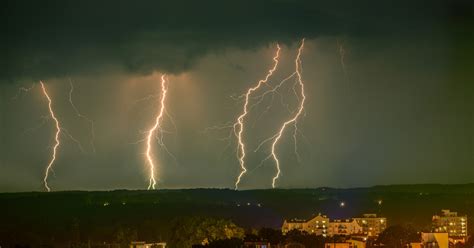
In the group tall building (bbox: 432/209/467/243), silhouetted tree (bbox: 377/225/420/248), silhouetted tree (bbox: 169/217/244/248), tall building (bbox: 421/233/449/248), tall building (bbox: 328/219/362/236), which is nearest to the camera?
silhouetted tree (bbox: 377/225/420/248)

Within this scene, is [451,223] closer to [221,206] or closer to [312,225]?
[312,225]

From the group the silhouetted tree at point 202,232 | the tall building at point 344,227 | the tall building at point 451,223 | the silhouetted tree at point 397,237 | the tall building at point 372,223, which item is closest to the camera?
the silhouetted tree at point 397,237

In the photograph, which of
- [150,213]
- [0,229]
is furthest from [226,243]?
[150,213]

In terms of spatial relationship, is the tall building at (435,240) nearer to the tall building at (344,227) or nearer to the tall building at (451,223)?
the tall building at (451,223)

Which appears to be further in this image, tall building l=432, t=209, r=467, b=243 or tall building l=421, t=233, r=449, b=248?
tall building l=432, t=209, r=467, b=243

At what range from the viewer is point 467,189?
974 inches

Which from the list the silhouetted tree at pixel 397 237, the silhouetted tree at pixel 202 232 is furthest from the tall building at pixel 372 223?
the silhouetted tree at pixel 202 232

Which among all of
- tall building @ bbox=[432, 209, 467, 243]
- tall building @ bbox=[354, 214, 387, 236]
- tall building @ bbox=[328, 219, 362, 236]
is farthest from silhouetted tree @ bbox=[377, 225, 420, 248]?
tall building @ bbox=[354, 214, 387, 236]

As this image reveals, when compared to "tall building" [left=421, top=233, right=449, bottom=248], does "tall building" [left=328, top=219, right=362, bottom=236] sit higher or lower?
higher

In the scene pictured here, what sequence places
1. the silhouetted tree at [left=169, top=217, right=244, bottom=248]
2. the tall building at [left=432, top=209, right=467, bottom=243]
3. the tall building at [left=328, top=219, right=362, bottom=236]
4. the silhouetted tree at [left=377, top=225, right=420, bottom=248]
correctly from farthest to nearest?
the tall building at [left=328, top=219, right=362, bottom=236]
the tall building at [left=432, top=209, right=467, bottom=243]
the silhouetted tree at [left=169, top=217, right=244, bottom=248]
the silhouetted tree at [left=377, top=225, right=420, bottom=248]

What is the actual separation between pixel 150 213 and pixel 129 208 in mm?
1391

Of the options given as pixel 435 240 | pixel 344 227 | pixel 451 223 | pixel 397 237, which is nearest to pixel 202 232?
pixel 397 237

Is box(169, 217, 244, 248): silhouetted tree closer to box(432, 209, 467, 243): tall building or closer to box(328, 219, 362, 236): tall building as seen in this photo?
box(328, 219, 362, 236): tall building

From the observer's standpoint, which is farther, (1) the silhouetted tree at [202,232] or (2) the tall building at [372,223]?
(2) the tall building at [372,223]
